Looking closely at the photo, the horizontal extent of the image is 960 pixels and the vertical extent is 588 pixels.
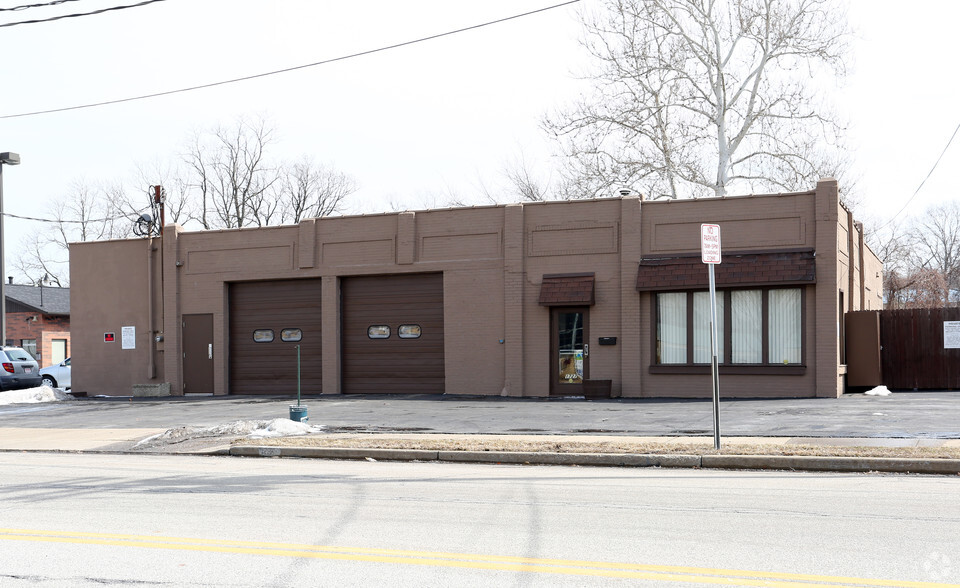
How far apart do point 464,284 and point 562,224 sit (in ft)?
9.94

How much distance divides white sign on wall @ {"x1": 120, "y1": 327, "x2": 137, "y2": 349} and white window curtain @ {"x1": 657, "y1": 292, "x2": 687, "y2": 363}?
52.3 ft

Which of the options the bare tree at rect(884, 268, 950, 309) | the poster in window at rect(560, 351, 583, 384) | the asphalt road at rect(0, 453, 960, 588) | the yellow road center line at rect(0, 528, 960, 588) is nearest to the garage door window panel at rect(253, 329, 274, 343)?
the poster in window at rect(560, 351, 583, 384)

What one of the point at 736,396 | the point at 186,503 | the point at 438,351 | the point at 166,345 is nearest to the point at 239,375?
the point at 166,345

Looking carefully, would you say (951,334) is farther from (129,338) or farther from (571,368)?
(129,338)

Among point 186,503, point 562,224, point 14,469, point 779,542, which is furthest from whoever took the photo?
point 562,224

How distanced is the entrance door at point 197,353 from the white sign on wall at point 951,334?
65.1 feet

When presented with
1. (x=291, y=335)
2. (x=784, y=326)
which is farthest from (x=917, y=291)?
(x=291, y=335)

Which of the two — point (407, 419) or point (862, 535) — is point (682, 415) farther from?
point (862, 535)

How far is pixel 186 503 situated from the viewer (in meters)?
9.30

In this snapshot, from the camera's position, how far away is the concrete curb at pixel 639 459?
11172 mm

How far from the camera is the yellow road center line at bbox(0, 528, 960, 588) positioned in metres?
5.85

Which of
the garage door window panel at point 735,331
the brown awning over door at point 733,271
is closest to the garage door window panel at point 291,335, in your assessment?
the brown awning over door at point 733,271

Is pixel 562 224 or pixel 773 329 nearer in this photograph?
pixel 773 329

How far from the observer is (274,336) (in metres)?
26.8
